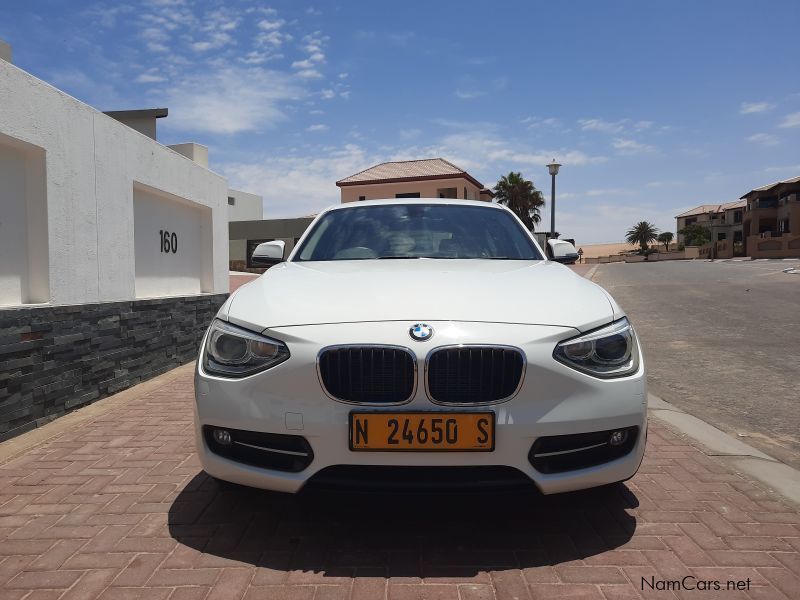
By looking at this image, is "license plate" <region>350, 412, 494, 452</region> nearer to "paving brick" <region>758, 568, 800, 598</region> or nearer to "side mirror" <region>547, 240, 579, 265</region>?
"paving brick" <region>758, 568, 800, 598</region>

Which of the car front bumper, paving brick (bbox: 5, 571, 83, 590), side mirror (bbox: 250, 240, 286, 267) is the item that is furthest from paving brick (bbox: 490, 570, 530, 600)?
side mirror (bbox: 250, 240, 286, 267)

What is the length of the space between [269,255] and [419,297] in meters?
1.55

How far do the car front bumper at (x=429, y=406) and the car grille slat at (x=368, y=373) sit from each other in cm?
3

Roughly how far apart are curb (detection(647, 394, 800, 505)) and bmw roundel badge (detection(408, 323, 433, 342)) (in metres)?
2.09

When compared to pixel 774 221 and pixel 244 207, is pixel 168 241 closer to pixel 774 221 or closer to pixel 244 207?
pixel 244 207

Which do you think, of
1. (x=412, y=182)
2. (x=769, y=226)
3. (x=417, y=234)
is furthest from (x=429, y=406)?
(x=769, y=226)

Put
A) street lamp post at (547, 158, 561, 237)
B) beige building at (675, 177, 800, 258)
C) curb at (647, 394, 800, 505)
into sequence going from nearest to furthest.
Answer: curb at (647, 394, 800, 505) → street lamp post at (547, 158, 561, 237) → beige building at (675, 177, 800, 258)

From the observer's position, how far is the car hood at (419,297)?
234 cm

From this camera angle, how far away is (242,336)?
237cm

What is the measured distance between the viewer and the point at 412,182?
120ft

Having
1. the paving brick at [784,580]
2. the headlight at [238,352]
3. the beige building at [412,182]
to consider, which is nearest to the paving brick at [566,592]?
the paving brick at [784,580]

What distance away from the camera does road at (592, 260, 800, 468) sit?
170 inches

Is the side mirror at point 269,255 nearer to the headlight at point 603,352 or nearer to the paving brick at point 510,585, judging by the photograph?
the headlight at point 603,352

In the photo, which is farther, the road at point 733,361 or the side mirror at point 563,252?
the road at point 733,361
